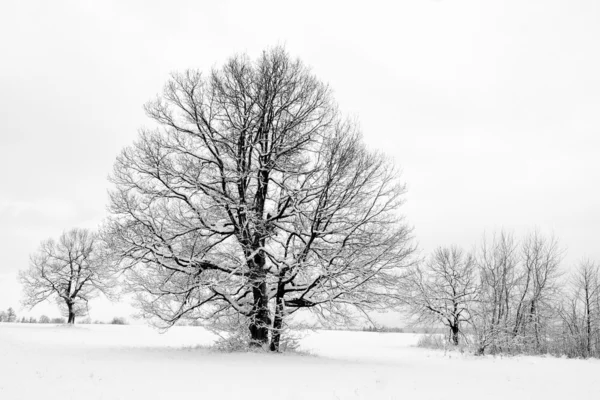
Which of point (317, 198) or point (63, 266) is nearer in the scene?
point (317, 198)

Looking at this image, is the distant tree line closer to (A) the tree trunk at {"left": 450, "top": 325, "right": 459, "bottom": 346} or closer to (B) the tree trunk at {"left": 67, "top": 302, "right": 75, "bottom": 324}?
(A) the tree trunk at {"left": 450, "top": 325, "right": 459, "bottom": 346}

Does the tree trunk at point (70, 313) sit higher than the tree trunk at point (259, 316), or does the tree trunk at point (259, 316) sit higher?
the tree trunk at point (259, 316)

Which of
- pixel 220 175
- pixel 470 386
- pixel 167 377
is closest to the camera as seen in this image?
pixel 167 377

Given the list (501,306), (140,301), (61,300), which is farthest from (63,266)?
(501,306)

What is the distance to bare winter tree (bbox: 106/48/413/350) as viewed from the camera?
1522 centimetres

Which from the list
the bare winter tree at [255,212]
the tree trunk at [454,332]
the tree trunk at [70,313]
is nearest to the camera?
the bare winter tree at [255,212]

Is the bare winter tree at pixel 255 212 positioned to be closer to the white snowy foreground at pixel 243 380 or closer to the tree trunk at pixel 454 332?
the white snowy foreground at pixel 243 380

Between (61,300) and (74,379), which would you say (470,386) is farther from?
(61,300)

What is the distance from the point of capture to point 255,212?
602 inches

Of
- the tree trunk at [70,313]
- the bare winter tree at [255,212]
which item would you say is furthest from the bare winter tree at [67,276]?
the bare winter tree at [255,212]

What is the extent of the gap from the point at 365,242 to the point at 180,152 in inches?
308

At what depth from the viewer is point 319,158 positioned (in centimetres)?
1597

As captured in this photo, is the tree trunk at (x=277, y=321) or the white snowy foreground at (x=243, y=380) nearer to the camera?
the white snowy foreground at (x=243, y=380)

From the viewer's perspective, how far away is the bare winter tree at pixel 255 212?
1522 cm
